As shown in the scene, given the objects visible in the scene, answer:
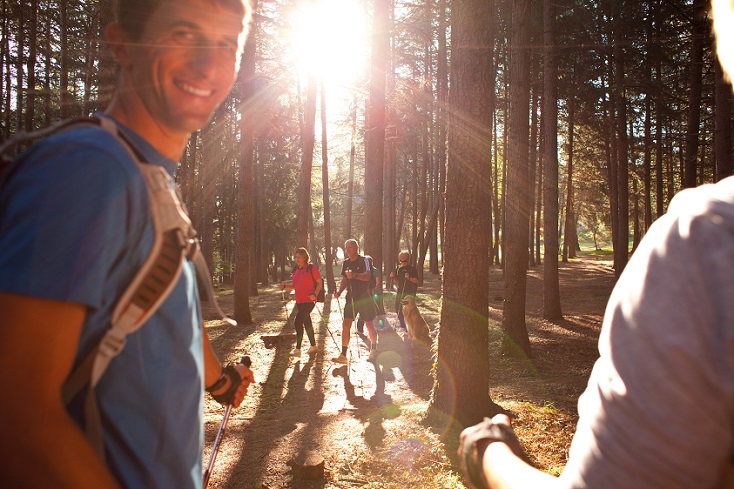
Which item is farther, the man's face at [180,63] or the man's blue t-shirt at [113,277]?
the man's face at [180,63]

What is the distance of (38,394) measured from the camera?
3.53 ft

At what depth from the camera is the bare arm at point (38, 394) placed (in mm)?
1050

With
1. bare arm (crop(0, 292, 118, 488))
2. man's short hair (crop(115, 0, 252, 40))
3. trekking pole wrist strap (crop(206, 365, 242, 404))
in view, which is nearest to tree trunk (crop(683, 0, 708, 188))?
trekking pole wrist strap (crop(206, 365, 242, 404))

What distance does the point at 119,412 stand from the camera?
1.30 meters

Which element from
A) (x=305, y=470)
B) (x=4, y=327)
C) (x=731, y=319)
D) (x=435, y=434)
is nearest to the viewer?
(x=731, y=319)

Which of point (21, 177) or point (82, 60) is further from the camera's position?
point (82, 60)

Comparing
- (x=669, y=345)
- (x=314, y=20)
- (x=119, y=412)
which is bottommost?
(x=119, y=412)

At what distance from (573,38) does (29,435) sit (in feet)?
69.7

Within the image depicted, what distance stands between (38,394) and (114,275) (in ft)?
0.94

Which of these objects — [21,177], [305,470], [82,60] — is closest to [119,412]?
[21,177]

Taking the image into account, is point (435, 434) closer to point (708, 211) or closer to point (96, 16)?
point (708, 211)

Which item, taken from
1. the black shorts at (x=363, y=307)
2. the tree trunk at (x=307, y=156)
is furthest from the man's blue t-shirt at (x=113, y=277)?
the tree trunk at (x=307, y=156)

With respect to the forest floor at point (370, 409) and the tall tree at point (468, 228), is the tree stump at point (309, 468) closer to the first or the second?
the forest floor at point (370, 409)

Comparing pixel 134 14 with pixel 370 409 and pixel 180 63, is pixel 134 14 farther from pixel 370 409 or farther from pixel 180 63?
pixel 370 409
